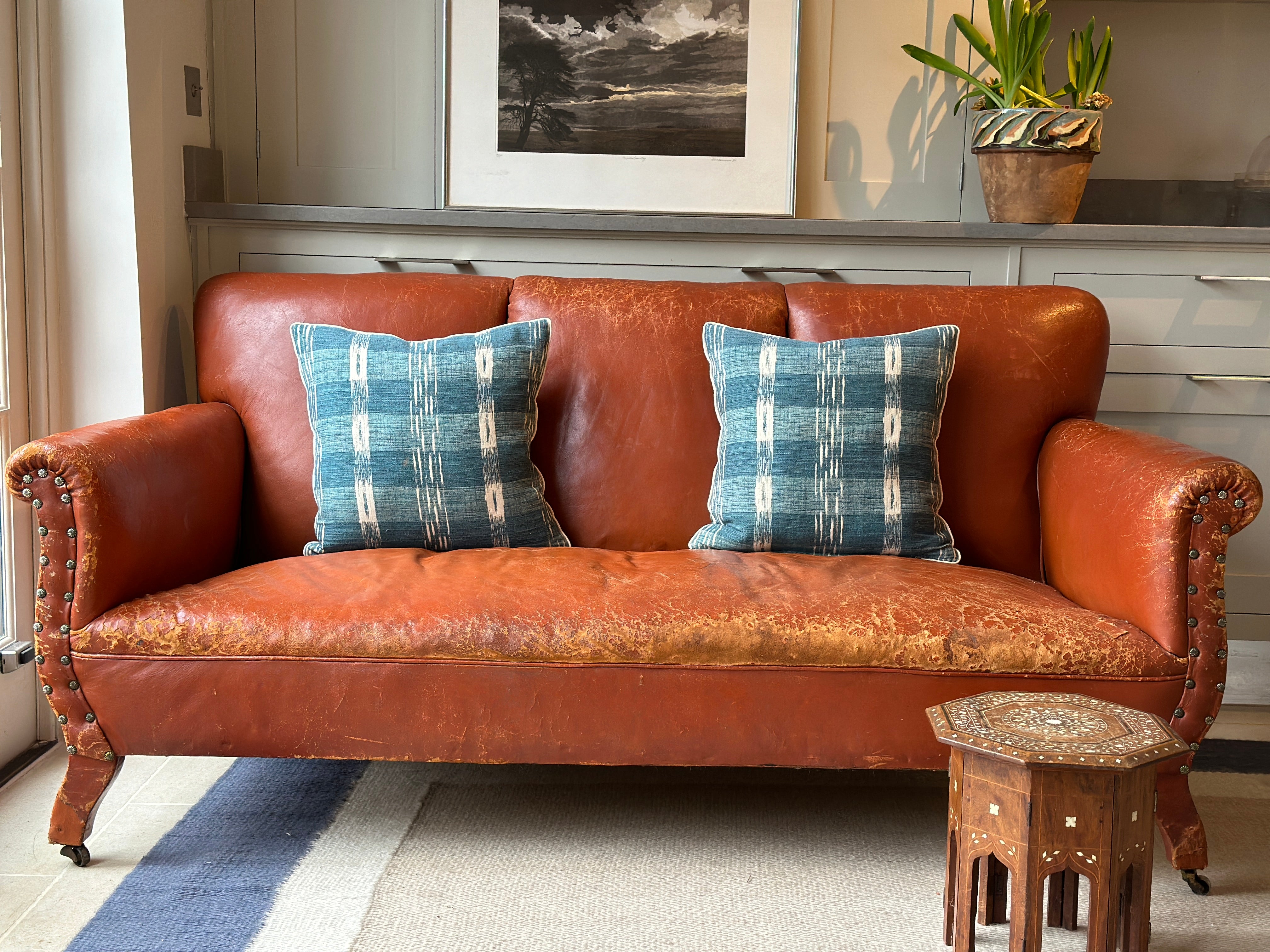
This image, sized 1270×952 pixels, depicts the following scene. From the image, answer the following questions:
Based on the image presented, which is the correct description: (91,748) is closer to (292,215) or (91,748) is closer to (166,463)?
(166,463)

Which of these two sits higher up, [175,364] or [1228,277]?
[1228,277]

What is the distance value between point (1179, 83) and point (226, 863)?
9.47 ft

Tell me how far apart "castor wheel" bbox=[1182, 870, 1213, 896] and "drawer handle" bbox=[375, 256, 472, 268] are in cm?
180

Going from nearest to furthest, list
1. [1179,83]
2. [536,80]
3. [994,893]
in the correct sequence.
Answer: [994,893] → [536,80] → [1179,83]

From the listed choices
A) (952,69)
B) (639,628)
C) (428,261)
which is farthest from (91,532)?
(952,69)

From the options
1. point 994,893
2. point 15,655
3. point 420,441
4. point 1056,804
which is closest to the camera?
point 1056,804

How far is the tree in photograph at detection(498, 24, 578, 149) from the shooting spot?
101 inches

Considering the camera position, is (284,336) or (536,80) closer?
(284,336)

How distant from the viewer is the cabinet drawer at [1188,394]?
2.40 m

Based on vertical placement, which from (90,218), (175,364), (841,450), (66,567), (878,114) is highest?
(878,114)

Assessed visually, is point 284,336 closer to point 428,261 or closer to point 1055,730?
point 428,261

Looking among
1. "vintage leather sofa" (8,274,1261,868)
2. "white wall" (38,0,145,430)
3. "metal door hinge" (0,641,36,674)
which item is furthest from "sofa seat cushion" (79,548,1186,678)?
"white wall" (38,0,145,430)

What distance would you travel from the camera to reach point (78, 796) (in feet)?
5.28

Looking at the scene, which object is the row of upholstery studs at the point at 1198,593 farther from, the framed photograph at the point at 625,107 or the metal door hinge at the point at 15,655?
the metal door hinge at the point at 15,655
